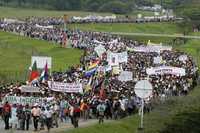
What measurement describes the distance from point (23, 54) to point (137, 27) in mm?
57712

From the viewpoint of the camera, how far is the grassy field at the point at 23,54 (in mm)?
66000

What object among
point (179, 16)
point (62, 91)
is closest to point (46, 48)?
point (62, 91)

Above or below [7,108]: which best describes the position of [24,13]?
above

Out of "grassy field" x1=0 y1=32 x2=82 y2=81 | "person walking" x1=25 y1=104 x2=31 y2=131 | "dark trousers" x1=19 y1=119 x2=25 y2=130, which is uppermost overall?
"person walking" x1=25 y1=104 x2=31 y2=131

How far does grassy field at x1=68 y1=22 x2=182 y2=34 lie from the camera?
12444cm

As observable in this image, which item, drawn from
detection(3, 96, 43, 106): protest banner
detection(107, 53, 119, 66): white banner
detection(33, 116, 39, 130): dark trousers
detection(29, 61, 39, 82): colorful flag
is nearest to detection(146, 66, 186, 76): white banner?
detection(107, 53, 119, 66): white banner

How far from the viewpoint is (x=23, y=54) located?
79.6m

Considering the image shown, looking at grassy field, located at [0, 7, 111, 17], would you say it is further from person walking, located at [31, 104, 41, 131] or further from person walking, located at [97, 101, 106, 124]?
person walking, located at [31, 104, 41, 131]

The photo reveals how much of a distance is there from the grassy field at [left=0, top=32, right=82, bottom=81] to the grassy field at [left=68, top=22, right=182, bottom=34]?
29.2m

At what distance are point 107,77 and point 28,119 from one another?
1325cm

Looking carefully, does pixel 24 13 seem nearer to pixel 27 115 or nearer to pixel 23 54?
pixel 23 54

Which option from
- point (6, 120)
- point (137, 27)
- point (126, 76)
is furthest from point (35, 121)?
point (137, 27)

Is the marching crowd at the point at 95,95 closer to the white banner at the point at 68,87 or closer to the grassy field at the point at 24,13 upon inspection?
the white banner at the point at 68,87

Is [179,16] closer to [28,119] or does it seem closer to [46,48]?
[46,48]
